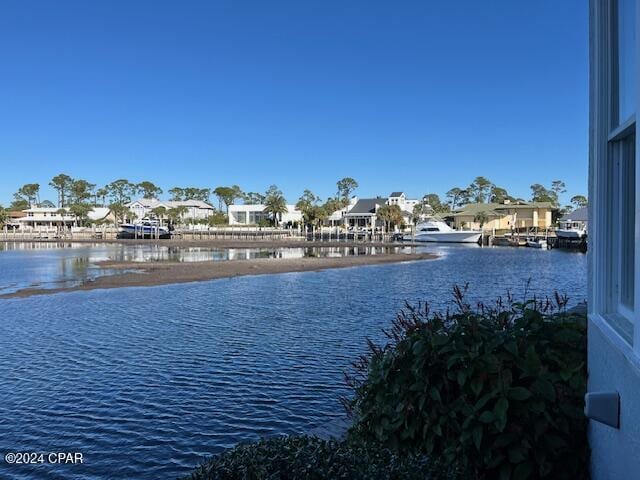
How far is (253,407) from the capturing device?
8.74 metres

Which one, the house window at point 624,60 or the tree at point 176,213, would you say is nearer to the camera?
the house window at point 624,60

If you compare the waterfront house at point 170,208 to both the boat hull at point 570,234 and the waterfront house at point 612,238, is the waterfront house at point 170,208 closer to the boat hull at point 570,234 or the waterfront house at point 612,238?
the boat hull at point 570,234

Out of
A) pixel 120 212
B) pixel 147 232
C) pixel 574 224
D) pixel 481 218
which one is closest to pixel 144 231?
pixel 147 232

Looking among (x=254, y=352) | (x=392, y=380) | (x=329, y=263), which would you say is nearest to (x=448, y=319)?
(x=392, y=380)

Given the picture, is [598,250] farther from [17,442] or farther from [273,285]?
[273,285]

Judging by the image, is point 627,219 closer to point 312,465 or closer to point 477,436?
point 477,436

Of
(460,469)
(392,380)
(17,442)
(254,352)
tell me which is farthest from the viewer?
(254,352)

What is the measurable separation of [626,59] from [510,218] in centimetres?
12282

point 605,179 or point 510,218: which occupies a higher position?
point 510,218

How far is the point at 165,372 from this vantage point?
1091cm

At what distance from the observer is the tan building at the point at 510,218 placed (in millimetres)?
116562

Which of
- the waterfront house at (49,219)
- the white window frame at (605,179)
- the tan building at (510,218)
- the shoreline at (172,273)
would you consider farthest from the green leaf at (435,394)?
the waterfront house at (49,219)

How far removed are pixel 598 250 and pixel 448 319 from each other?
1.44 metres

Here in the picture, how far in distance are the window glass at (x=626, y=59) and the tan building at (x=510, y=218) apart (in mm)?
116062
